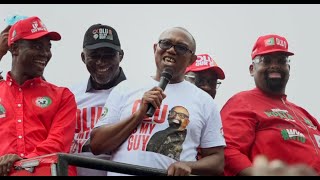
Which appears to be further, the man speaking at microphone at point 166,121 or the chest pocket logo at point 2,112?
the chest pocket logo at point 2,112

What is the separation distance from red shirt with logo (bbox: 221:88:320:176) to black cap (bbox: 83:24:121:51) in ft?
3.54

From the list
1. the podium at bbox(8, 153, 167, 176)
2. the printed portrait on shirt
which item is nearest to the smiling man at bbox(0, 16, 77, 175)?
the podium at bbox(8, 153, 167, 176)

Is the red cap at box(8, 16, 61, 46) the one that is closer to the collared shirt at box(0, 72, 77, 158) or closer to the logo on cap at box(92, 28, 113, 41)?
the collared shirt at box(0, 72, 77, 158)

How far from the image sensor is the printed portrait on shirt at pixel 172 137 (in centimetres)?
380

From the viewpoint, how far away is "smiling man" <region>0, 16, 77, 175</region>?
3.96m

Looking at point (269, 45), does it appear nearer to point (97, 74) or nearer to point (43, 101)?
point (97, 74)

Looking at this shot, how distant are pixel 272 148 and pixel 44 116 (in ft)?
5.73

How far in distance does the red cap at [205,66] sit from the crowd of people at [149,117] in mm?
499

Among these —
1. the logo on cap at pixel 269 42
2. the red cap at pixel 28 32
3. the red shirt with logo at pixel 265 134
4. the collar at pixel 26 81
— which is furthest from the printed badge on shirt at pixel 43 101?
the logo on cap at pixel 269 42

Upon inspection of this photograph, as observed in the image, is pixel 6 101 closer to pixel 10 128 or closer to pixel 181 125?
pixel 10 128

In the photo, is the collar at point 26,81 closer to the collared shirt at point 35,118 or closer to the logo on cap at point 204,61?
the collared shirt at point 35,118

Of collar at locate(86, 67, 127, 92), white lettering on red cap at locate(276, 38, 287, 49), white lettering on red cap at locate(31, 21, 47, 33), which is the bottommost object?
collar at locate(86, 67, 127, 92)

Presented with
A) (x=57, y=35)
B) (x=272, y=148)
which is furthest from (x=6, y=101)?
(x=272, y=148)

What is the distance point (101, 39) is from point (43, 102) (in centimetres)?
88
